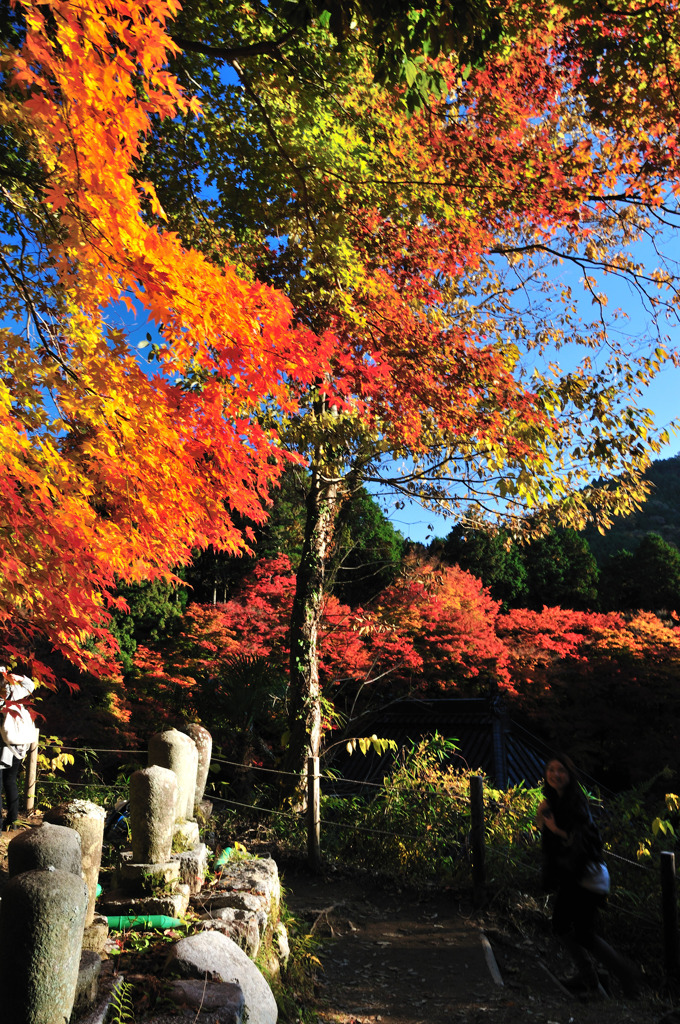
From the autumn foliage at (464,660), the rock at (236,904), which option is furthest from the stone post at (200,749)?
the autumn foliage at (464,660)

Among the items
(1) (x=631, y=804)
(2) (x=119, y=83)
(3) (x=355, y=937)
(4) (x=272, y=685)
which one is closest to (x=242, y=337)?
(2) (x=119, y=83)

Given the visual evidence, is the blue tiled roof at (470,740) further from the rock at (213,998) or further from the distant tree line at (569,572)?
the rock at (213,998)

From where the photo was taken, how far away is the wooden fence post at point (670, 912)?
5.01 m

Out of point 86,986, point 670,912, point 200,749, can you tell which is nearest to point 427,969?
point 670,912

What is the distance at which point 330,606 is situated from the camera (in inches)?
464

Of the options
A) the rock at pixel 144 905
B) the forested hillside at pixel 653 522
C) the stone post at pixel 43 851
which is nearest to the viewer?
the stone post at pixel 43 851

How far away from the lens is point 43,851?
2.95 m

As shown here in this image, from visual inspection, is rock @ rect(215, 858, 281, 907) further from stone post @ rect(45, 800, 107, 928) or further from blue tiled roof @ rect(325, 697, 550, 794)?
blue tiled roof @ rect(325, 697, 550, 794)

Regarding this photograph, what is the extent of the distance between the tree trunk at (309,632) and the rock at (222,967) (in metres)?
5.01

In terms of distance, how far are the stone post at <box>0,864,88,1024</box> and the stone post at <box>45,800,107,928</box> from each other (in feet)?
4.60

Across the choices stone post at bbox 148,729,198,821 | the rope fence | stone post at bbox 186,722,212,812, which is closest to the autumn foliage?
the rope fence

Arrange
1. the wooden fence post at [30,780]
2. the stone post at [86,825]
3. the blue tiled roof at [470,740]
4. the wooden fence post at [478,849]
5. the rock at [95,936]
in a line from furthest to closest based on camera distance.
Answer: the blue tiled roof at [470,740] < the wooden fence post at [30,780] < the wooden fence post at [478,849] < the stone post at [86,825] < the rock at [95,936]

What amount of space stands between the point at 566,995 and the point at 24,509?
4.88 metres

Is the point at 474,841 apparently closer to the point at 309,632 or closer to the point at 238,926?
the point at 238,926
